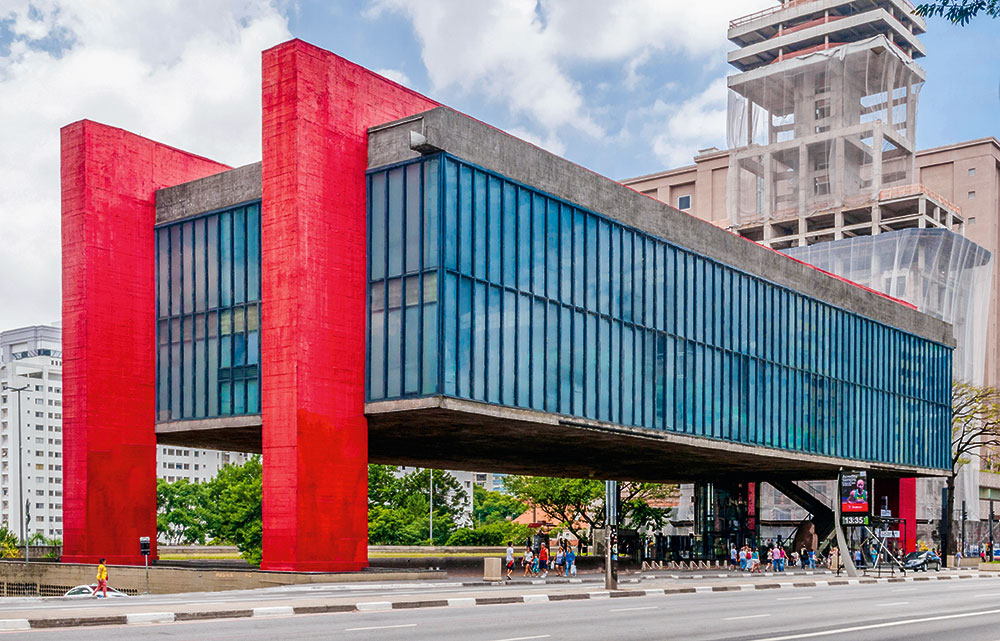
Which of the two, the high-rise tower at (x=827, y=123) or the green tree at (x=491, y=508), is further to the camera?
the green tree at (x=491, y=508)

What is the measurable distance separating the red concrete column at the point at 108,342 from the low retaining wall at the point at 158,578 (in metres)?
1.59

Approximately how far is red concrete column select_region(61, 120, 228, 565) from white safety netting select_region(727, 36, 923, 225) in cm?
9433

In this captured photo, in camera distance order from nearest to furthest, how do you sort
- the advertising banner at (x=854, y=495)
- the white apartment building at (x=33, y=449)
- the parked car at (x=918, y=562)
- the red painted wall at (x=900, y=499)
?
the advertising banner at (x=854, y=495)
the parked car at (x=918, y=562)
the red painted wall at (x=900, y=499)
the white apartment building at (x=33, y=449)

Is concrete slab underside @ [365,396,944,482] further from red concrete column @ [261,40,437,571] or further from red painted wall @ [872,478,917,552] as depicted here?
red painted wall @ [872,478,917,552]

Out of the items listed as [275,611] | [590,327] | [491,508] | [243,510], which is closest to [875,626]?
[275,611]

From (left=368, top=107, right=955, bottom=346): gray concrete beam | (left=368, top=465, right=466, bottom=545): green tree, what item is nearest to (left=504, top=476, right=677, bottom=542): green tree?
(left=368, top=465, right=466, bottom=545): green tree

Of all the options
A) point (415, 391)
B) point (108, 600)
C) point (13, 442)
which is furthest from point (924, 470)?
point (13, 442)

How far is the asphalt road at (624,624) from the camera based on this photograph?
18344mm

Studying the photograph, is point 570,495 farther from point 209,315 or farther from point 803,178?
point 803,178

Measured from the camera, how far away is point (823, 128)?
427ft

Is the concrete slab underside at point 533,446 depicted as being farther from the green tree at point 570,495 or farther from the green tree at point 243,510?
the green tree at point 243,510

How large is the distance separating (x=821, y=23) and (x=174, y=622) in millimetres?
124433

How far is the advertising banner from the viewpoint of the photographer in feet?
161

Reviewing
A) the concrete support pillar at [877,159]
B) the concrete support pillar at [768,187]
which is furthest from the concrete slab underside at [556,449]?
the concrete support pillar at [768,187]
